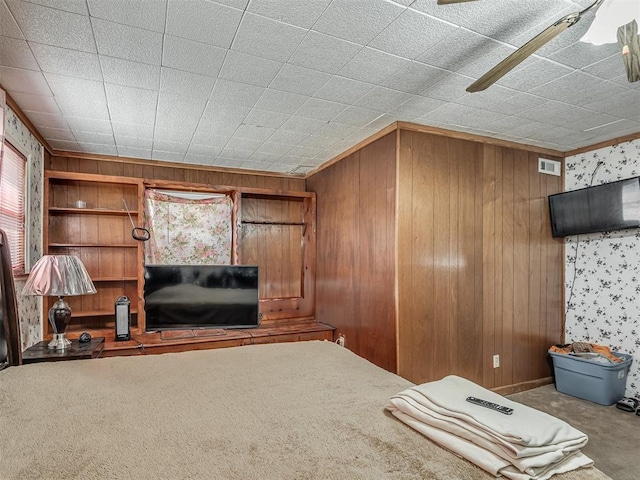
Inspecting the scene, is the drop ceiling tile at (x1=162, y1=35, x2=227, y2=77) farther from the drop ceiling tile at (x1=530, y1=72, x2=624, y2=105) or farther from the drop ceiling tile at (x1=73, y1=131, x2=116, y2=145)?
the drop ceiling tile at (x1=530, y1=72, x2=624, y2=105)

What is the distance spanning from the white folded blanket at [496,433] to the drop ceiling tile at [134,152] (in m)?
3.42

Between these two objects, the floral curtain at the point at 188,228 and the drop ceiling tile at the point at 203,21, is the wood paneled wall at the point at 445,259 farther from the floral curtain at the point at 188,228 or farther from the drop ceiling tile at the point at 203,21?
the drop ceiling tile at the point at 203,21

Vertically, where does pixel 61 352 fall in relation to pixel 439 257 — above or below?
below

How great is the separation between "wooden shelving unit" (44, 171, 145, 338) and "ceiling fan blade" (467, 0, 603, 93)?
10.7 feet

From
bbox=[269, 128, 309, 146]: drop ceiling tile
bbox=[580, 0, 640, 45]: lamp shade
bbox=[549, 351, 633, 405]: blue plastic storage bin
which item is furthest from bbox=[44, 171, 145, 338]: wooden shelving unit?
bbox=[549, 351, 633, 405]: blue plastic storage bin

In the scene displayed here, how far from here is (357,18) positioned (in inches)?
65.2

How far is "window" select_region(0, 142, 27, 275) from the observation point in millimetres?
2518

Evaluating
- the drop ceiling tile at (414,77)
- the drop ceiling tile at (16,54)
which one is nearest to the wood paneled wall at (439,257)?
the drop ceiling tile at (414,77)

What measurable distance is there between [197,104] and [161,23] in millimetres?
895

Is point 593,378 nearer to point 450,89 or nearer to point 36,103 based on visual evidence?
point 450,89

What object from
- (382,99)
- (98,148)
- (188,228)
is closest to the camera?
(382,99)

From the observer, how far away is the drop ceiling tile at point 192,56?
72.6 inches

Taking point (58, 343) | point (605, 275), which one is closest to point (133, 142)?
point (58, 343)

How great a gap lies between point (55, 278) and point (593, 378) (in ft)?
14.4
